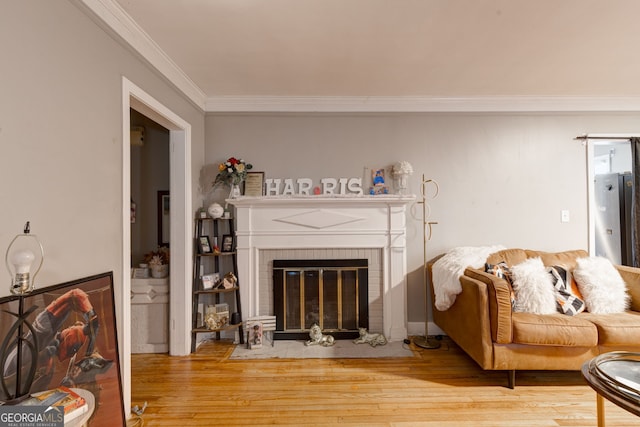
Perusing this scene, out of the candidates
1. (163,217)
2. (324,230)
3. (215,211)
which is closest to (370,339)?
(324,230)

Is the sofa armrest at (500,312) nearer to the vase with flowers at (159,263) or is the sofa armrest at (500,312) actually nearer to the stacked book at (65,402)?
the stacked book at (65,402)

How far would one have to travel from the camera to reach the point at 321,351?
3014 mm

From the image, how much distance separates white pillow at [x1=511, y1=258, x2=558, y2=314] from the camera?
100.0 inches

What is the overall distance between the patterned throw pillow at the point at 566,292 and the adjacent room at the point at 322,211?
0.06 feet

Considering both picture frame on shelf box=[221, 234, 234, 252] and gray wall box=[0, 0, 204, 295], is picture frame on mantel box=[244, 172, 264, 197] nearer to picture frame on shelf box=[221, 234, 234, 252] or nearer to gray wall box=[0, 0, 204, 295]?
picture frame on shelf box=[221, 234, 234, 252]

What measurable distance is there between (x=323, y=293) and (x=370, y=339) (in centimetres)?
65

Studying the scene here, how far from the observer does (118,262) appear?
1.99 metres

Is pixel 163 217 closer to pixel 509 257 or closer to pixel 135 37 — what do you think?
pixel 135 37

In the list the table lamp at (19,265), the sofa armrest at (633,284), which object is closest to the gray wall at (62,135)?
the table lamp at (19,265)

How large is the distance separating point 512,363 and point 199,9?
3.22 m

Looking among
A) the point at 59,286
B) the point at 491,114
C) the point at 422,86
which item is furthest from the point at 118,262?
the point at 491,114

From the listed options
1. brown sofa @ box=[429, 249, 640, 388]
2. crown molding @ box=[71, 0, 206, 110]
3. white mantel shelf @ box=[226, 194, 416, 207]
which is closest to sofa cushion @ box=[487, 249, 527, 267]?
brown sofa @ box=[429, 249, 640, 388]

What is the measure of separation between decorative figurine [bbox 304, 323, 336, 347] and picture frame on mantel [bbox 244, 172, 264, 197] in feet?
5.03

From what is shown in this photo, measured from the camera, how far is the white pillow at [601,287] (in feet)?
8.73
